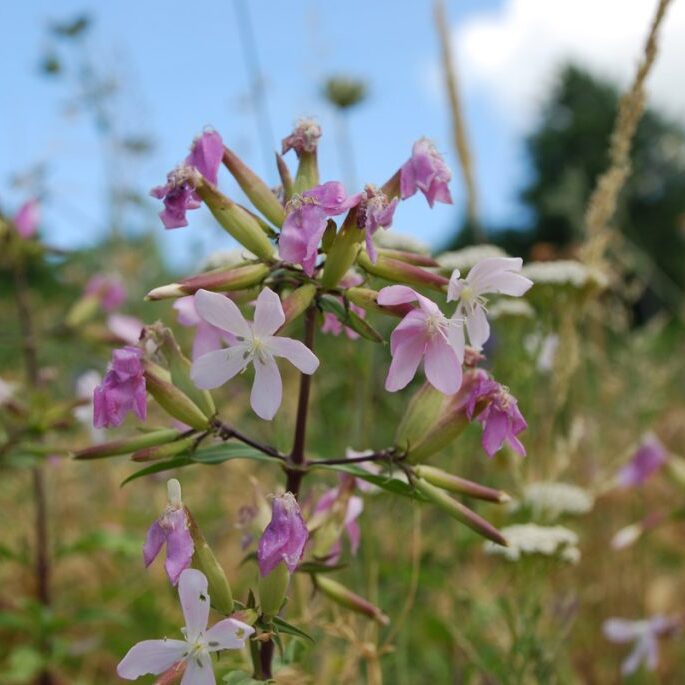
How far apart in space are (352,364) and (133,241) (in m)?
3.75

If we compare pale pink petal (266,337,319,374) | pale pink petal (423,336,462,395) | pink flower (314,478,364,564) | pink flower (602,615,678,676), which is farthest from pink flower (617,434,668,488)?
pale pink petal (266,337,319,374)

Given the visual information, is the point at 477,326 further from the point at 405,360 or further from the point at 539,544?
the point at 539,544

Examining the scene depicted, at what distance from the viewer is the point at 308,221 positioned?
35.0 inches

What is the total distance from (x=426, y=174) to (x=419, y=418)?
0.27m

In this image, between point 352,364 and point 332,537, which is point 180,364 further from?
point 352,364

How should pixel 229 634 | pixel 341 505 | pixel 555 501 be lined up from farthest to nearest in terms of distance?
1. pixel 555 501
2. pixel 341 505
3. pixel 229 634

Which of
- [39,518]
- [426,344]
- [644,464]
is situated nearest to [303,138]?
[426,344]

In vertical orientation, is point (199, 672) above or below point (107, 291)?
below

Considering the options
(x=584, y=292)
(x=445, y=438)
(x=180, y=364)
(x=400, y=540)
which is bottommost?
(x=400, y=540)

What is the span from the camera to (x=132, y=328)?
7.06 feet

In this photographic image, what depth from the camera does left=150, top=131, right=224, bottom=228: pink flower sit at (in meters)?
0.99

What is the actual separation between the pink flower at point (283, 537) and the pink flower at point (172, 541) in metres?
0.07

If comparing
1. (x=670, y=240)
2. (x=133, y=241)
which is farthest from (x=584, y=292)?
(x=670, y=240)

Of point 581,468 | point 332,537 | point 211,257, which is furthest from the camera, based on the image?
point 581,468
